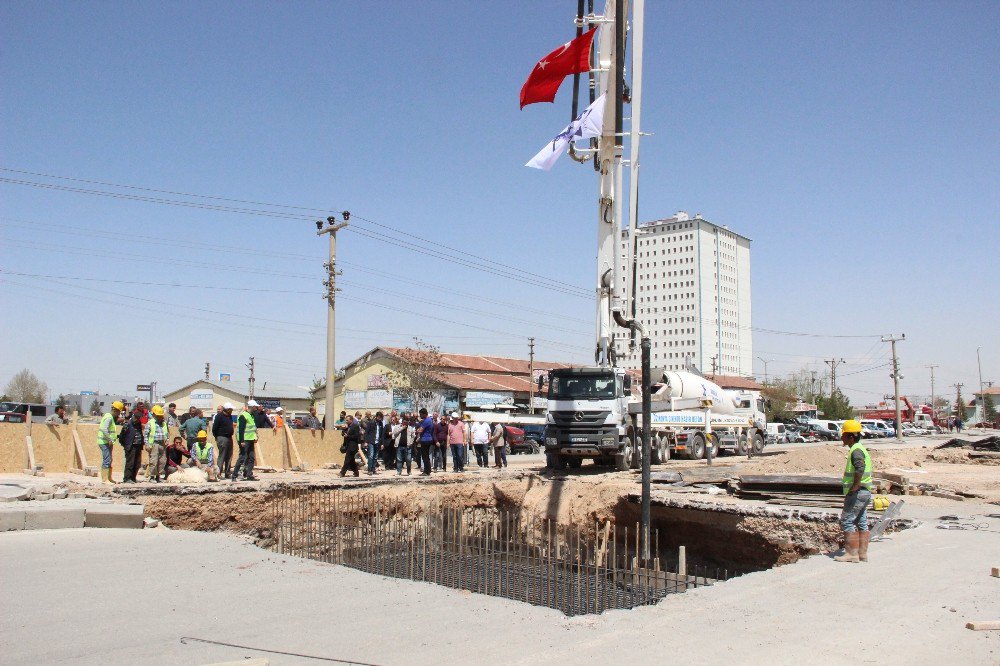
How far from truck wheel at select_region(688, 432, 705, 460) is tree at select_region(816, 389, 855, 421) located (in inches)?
2287

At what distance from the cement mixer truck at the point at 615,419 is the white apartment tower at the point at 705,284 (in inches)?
2445

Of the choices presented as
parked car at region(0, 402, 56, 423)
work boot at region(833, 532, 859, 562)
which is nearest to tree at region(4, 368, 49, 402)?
parked car at region(0, 402, 56, 423)

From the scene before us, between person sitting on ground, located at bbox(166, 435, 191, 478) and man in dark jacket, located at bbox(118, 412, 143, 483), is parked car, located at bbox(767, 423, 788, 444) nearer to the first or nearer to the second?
person sitting on ground, located at bbox(166, 435, 191, 478)

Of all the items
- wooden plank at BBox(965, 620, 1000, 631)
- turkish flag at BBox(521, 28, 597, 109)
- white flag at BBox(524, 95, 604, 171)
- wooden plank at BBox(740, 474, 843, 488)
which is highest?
turkish flag at BBox(521, 28, 597, 109)

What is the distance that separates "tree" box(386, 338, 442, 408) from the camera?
48688 millimetres

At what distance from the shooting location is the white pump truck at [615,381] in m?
14.7

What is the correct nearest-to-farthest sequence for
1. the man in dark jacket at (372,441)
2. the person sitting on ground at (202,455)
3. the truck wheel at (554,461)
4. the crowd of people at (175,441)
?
the crowd of people at (175,441) < the person sitting on ground at (202,455) < the man in dark jacket at (372,441) < the truck wheel at (554,461)

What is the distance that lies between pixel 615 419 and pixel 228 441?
883cm

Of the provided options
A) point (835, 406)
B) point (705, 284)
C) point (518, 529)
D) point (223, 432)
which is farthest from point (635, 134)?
point (705, 284)

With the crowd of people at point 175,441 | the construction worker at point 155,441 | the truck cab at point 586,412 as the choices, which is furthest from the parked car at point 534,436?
the construction worker at point 155,441

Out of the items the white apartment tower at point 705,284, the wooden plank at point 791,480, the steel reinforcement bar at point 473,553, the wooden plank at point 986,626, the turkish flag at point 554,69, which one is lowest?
the steel reinforcement bar at point 473,553

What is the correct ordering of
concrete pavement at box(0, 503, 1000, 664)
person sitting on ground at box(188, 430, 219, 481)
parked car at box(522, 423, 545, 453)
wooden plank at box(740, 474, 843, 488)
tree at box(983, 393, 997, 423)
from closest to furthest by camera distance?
concrete pavement at box(0, 503, 1000, 664), wooden plank at box(740, 474, 843, 488), person sitting on ground at box(188, 430, 219, 481), parked car at box(522, 423, 545, 453), tree at box(983, 393, 997, 423)

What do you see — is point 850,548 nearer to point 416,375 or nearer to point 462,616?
point 462,616

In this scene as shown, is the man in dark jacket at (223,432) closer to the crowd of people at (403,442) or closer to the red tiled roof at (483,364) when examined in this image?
the crowd of people at (403,442)
